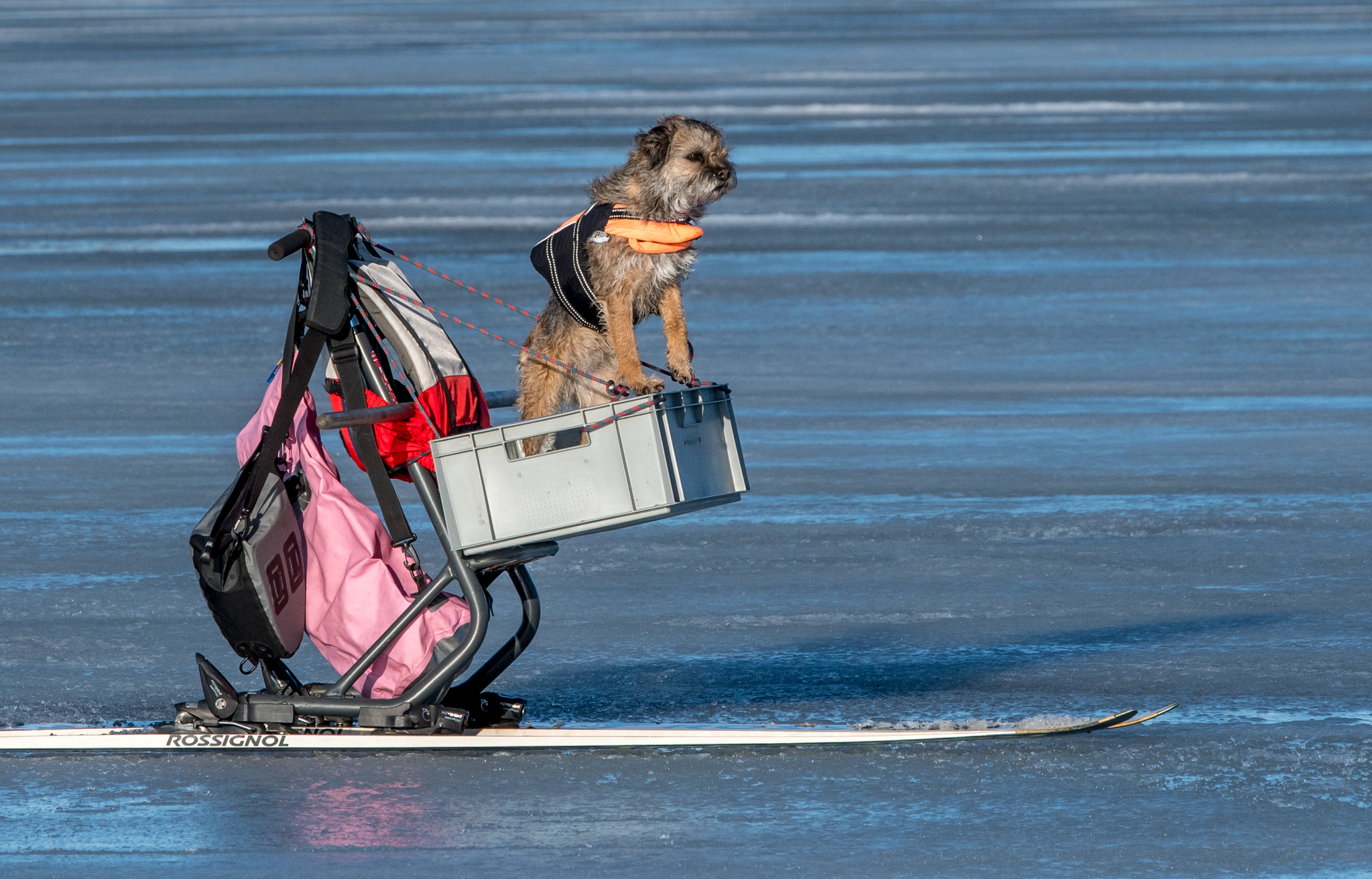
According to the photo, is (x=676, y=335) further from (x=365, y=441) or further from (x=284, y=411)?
(x=284, y=411)

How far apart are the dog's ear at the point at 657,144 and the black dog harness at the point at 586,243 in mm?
143

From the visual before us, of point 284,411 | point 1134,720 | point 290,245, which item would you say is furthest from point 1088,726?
point 290,245

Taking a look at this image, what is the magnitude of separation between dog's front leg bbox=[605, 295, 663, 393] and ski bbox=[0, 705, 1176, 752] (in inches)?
41.6

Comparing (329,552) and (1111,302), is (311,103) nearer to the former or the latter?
(1111,302)

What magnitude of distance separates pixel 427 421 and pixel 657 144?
3.02 feet

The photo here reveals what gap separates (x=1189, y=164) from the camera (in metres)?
19.2

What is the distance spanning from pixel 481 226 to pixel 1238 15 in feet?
94.2

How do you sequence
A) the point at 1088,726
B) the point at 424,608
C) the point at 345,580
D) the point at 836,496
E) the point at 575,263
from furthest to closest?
1. the point at 836,496
2. the point at 1088,726
3. the point at 345,580
4. the point at 424,608
5. the point at 575,263

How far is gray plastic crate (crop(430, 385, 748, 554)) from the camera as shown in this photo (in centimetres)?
478

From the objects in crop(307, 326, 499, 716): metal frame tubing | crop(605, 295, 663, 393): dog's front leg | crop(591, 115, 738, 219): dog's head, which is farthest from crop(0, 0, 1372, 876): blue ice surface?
crop(591, 115, 738, 219): dog's head

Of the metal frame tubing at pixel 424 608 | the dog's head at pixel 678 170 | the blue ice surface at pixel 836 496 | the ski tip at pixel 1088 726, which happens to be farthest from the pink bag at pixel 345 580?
the ski tip at pixel 1088 726

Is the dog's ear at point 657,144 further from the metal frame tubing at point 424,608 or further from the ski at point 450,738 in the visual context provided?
the ski at point 450,738

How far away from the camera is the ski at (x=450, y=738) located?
213 inches

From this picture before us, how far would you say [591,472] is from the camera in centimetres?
483
